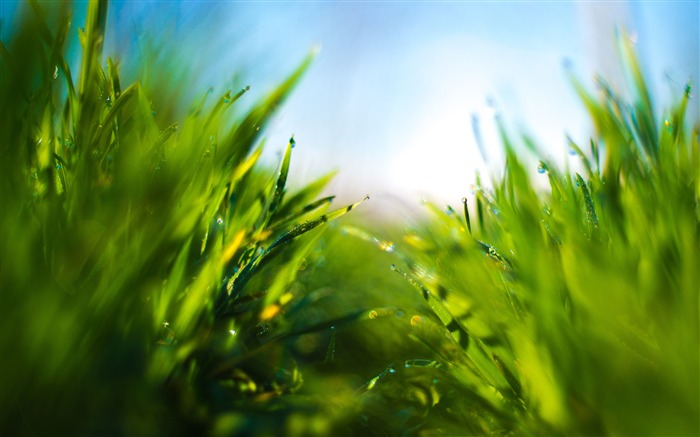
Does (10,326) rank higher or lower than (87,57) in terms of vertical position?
lower

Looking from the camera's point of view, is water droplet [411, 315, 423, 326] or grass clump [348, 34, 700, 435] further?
water droplet [411, 315, 423, 326]

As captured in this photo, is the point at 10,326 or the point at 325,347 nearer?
the point at 10,326

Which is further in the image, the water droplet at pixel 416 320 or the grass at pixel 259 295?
the water droplet at pixel 416 320

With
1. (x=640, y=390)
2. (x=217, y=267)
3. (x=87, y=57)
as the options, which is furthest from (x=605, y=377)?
(x=87, y=57)

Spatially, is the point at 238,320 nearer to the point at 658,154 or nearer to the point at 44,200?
the point at 44,200

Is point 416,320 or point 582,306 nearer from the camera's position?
point 582,306

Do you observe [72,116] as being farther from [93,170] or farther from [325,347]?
[325,347]

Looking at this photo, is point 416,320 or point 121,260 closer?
point 121,260

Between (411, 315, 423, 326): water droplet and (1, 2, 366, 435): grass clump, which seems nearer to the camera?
(1, 2, 366, 435): grass clump
